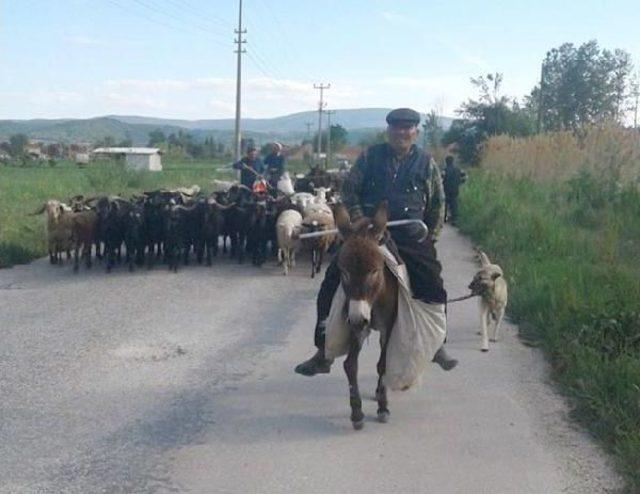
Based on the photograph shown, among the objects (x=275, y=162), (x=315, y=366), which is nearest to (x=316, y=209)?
(x=275, y=162)

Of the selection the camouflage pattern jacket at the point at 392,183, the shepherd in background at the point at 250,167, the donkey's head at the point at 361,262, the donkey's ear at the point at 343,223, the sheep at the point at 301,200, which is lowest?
the sheep at the point at 301,200

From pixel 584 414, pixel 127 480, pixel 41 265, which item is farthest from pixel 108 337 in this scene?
pixel 41 265

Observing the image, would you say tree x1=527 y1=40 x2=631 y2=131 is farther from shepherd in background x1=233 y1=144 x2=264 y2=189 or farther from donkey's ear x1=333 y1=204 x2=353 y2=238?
donkey's ear x1=333 y1=204 x2=353 y2=238

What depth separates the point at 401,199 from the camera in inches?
302

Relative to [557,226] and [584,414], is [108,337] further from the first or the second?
[557,226]

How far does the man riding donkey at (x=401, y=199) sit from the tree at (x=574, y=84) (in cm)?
3669

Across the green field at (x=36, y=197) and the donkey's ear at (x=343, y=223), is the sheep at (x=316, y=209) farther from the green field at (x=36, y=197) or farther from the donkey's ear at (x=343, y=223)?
the donkey's ear at (x=343, y=223)

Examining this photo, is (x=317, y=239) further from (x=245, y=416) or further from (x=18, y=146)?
(x=18, y=146)

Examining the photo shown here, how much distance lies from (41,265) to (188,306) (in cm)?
518

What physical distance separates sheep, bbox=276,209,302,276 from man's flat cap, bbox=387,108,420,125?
7.99m

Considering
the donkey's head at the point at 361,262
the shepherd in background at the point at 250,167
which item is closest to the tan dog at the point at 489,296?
the donkey's head at the point at 361,262

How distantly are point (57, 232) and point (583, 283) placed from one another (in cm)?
904

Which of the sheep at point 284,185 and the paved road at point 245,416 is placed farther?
the sheep at point 284,185

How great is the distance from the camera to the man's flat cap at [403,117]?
7.59 m
